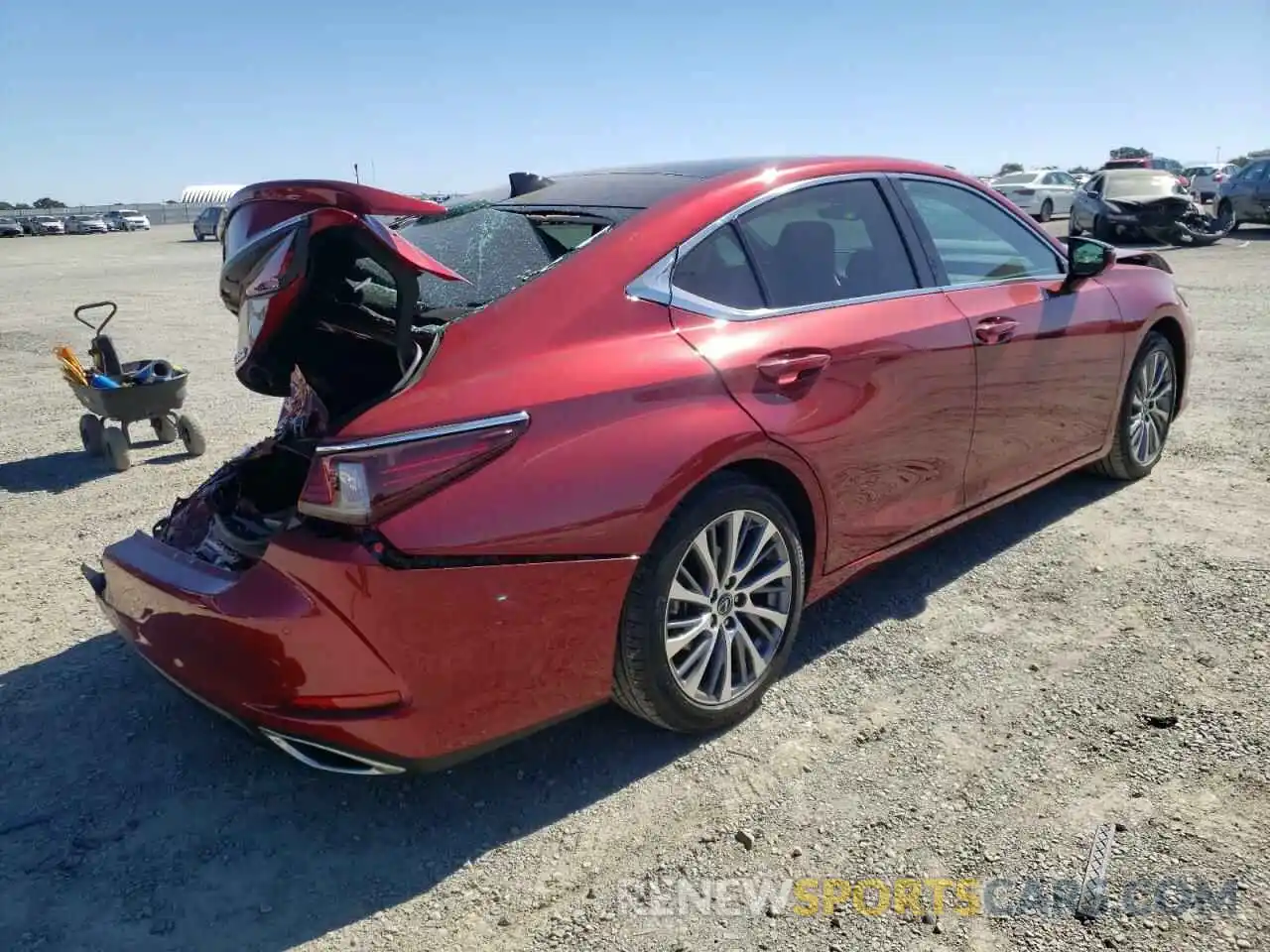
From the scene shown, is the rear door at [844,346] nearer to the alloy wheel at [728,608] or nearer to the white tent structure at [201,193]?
the alloy wheel at [728,608]

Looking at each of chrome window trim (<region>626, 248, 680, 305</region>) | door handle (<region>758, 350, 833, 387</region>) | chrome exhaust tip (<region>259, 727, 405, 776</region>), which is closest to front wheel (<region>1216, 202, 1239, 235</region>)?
door handle (<region>758, 350, 833, 387</region>)

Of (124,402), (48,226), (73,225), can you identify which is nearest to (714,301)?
(124,402)

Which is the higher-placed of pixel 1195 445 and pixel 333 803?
pixel 1195 445

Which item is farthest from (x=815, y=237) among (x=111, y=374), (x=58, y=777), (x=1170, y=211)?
(x=1170, y=211)

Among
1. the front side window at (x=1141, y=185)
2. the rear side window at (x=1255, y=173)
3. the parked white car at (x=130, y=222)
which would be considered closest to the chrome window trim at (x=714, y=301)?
the front side window at (x=1141, y=185)

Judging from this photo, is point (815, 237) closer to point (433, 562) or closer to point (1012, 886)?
point (433, 562)

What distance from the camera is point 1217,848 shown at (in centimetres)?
246

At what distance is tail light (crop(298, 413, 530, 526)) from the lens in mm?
2303

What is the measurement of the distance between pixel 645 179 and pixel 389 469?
1.59 meters

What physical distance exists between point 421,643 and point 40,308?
51.2 ft

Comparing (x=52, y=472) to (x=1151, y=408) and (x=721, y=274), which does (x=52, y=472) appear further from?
(x=1151, y=408)

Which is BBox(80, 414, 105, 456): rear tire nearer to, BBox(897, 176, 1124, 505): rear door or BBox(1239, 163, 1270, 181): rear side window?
BBox(897, 176, 1124, 505): rear door

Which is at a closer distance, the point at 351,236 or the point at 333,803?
the point at 351,236

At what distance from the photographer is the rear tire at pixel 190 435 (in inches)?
244
